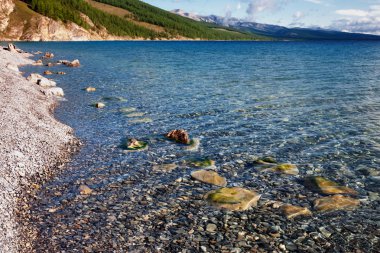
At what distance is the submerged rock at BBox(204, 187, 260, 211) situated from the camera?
42.5 feet

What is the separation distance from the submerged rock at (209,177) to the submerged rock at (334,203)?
163 inches

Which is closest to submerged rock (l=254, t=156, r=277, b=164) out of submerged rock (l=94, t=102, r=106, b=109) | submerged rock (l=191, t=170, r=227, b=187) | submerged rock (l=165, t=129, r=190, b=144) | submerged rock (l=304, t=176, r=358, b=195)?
submerged rock (l=304, t=176, r=358, b=195)

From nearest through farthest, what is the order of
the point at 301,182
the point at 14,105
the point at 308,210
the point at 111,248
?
the point at 111,248
the point at 308,210
the point at 301,182
the point at 14,105

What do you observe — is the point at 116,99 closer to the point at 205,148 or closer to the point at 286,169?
the point at 205,148

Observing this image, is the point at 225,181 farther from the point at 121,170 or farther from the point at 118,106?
the point at 118,106

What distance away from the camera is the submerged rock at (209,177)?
1521cm

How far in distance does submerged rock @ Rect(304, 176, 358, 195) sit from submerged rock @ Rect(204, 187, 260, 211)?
9.44 feet

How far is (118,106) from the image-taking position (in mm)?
31312

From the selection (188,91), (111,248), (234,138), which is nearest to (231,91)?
(188,91)

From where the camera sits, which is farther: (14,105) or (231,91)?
(231,91)

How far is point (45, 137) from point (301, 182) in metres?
14.6

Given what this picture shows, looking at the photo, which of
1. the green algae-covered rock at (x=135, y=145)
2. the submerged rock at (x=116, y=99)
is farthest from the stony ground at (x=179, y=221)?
the submerged rock at (x=116, y=99)

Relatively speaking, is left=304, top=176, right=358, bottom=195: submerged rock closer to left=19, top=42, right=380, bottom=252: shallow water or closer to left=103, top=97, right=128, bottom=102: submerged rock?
left=19, top=42, right=380, bottom=252: shallow water

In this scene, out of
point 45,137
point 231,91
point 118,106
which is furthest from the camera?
point 231,91
